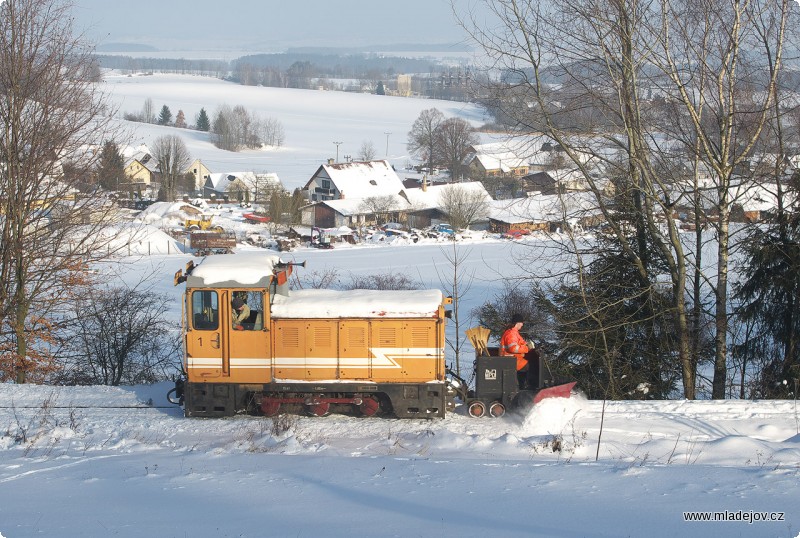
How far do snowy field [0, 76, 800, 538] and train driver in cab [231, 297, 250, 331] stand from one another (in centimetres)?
172

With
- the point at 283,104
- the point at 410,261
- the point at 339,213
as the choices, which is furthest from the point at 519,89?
the point at 283,104

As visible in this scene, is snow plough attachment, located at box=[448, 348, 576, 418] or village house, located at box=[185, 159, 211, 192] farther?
village house, located at box=[185, 159, 211, 192]

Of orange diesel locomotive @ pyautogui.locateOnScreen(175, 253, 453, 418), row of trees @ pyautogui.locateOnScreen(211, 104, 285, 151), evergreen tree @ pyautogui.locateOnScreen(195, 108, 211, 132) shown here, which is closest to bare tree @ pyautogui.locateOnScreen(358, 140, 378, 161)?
row of trees @ pyautogui.locateOnScreen(211, 104, 285, 151)

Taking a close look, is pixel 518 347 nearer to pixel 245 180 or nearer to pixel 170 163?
pixel 245 180

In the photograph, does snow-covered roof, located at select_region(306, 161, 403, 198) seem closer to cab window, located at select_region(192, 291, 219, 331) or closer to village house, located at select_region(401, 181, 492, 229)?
village house, located at select_region(401, 181, 492, 229)

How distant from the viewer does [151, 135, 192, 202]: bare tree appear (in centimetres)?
9156

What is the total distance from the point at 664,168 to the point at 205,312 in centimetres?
935

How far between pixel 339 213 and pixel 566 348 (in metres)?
62.1

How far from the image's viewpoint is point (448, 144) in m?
113

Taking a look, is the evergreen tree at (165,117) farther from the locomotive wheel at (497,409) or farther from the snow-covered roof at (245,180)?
the locomotive wheel at (497,409)

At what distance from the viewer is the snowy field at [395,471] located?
25.5 feet

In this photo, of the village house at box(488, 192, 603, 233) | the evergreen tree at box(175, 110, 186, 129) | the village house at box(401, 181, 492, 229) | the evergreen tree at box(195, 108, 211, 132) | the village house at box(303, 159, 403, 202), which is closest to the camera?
the village house at box(488, 192, 603, 233)

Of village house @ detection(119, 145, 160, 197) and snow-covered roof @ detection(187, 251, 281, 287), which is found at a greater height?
village house @ detection(119, 145, 160, 197)

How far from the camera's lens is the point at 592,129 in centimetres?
1512
